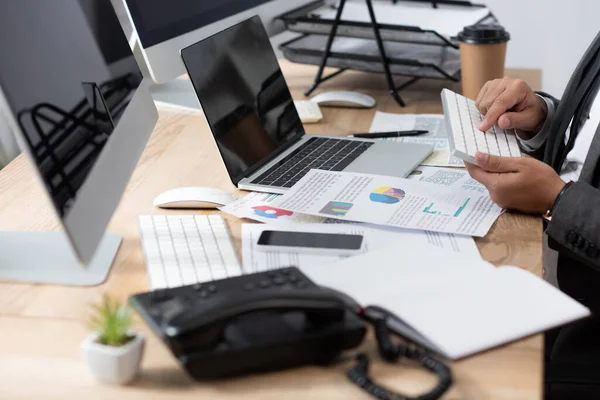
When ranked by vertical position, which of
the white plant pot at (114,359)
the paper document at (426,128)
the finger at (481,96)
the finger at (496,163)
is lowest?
the paper document at (426,128)

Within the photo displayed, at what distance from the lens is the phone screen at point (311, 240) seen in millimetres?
1048

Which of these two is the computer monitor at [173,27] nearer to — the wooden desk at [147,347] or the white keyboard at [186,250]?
the wooden desk at [147,347]

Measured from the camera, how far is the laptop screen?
4.27ft

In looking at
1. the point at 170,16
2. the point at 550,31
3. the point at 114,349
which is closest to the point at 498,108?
the point at 170,16

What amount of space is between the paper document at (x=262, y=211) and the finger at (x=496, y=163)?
254 millimetres

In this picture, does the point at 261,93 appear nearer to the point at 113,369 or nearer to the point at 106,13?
the point at 106,13

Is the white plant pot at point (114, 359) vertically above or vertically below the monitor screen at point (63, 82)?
below

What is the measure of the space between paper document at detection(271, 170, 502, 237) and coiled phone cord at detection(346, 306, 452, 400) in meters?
0.28

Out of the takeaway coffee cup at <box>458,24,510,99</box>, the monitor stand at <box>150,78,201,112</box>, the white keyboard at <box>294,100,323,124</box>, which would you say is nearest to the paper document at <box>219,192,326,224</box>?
the white keyboard at <box>294,100,323,124</box>

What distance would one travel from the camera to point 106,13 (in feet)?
4.18

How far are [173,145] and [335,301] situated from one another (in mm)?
849

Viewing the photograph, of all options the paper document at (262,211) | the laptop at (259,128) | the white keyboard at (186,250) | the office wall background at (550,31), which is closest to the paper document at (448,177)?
the laptop at (259,128)

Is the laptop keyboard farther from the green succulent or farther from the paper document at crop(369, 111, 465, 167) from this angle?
the green succulent

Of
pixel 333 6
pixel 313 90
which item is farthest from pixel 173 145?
pixel 333 6
